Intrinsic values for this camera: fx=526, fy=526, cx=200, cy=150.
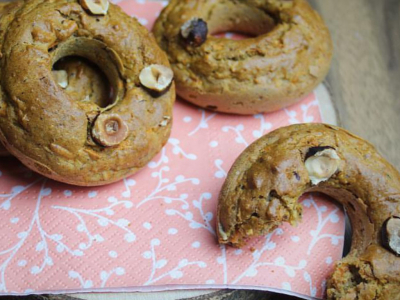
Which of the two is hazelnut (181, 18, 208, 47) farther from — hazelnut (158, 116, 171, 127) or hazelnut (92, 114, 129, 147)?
hazelnut (92, 114, 129, 147)

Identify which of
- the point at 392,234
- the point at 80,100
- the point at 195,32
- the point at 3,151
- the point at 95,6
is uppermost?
the point at 95,6

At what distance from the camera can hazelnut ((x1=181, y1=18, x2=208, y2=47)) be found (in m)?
1.99

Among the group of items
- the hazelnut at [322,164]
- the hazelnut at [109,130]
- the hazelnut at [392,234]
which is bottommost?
the hazelnut at [392,234]

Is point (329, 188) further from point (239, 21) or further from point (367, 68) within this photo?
point (367, 68)

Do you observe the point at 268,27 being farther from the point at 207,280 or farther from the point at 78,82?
the point at 207,280

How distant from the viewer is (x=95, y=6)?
175cm

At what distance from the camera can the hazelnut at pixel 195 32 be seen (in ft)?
6.52

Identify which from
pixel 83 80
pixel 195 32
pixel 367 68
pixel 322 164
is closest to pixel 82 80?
pixel 83 80

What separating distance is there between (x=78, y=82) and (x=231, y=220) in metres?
0.73

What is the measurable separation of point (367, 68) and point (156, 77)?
3.96 feet

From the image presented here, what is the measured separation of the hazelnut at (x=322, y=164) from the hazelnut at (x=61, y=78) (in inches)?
34.6

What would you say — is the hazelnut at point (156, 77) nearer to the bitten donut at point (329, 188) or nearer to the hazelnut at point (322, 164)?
the bitten donut at point (329, 188)

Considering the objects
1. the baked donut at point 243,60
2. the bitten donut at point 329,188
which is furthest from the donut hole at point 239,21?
the bitten donut at point 329,188

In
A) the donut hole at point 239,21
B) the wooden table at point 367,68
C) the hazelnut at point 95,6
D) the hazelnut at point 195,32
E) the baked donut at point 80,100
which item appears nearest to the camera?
the baked donut at point 80,100
